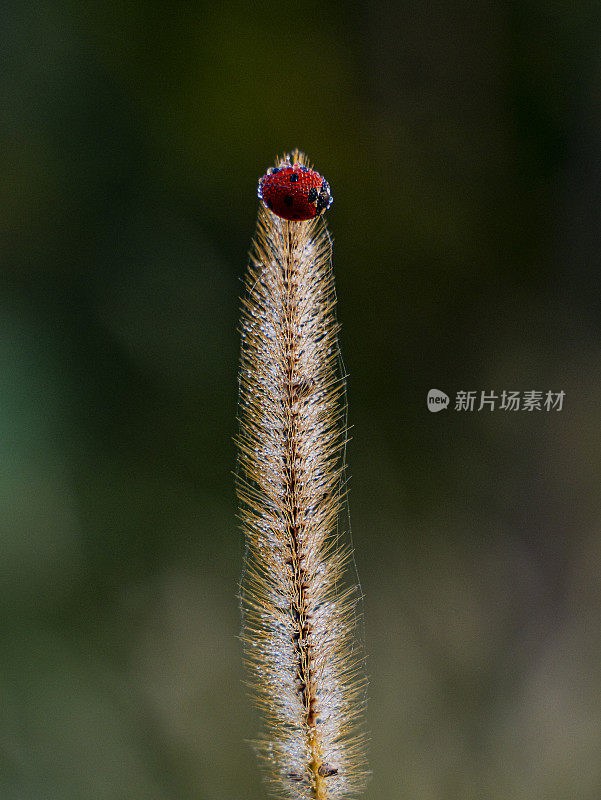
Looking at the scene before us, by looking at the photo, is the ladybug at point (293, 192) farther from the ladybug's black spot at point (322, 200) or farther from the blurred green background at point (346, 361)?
the blurred green background at point (346, 361)

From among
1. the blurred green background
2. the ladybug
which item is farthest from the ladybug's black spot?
the blurred green background

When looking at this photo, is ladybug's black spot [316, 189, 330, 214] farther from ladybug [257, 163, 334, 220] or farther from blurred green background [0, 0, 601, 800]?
blurred green background [0, 0, 601, 800]

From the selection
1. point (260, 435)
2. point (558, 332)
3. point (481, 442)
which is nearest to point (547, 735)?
point (481, 442)

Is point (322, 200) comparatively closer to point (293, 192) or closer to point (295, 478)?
point (293, 192)

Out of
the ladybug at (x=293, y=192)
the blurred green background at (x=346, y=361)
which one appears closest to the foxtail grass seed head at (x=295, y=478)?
the ladybug at (x=293, y=192)

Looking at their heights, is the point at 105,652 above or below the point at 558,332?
below

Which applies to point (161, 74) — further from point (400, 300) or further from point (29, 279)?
point (400, 300)
